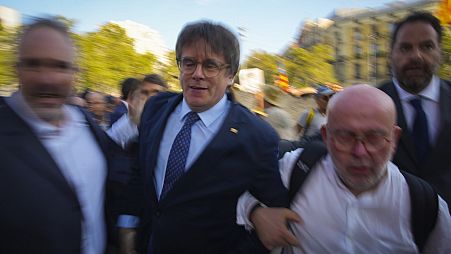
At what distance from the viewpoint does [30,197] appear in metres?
1.36

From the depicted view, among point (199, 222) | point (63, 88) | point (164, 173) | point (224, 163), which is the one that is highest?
point (63, 88)

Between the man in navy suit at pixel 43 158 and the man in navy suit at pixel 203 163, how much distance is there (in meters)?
0.44

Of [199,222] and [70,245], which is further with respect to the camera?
[199,222]

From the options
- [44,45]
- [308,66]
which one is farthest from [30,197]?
[308,66]

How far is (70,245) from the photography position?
4.84ft

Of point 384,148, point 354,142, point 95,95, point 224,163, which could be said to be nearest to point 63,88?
point 224,163

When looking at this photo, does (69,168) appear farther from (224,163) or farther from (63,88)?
(224,163)

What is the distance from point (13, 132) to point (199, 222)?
101 cm

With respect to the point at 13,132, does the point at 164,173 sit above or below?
below

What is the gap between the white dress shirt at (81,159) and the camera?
4.83 feet

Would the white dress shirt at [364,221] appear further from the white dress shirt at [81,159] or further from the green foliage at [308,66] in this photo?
the green foliage at [308,66]

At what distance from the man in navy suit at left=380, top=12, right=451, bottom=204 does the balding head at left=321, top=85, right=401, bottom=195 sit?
20.1 inches

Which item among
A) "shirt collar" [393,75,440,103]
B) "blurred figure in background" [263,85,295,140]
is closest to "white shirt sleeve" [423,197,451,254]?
"shirt collar" [393,75,440,103]

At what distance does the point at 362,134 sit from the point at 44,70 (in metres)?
1.40
